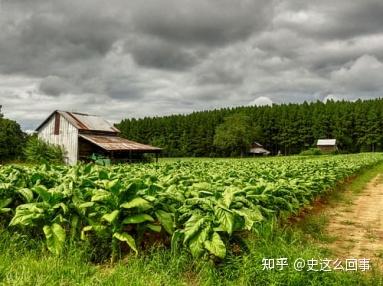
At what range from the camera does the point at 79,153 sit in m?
40.8

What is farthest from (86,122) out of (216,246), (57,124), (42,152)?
(216,246)

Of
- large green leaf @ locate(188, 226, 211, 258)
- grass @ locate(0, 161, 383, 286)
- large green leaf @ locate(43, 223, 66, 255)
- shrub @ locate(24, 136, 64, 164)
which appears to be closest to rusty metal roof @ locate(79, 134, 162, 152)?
shrub @ locate(24, 136, 64, 164)

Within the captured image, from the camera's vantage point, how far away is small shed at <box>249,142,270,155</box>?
98812 millimetres

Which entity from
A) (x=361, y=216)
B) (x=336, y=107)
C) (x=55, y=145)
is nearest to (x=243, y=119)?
Answer: (x=336, y=107)

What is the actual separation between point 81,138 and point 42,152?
13.6 ft

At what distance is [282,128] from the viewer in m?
104

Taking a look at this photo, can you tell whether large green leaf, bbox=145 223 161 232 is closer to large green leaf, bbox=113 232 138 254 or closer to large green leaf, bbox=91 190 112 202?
large green leaf, bbox=113 232 138 254

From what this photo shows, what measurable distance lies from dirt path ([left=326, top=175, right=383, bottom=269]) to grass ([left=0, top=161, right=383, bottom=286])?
1399mm

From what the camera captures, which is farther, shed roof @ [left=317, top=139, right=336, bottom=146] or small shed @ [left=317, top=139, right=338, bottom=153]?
shed roof @ [left=317, top=139, right=336, bottom=146]

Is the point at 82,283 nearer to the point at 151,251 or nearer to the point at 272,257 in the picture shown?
the point at 151,251

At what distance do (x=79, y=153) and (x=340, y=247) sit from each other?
121 feet

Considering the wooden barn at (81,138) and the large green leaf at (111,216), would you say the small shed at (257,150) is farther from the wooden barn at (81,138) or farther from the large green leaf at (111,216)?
the large green leaf at (111,216)

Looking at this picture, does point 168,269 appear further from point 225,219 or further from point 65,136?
point 65,136

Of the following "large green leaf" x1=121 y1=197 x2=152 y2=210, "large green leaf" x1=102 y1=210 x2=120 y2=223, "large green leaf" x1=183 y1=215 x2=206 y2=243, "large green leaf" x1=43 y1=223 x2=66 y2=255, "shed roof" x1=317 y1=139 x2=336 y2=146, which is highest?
"shed roof" x1=317 y1=139 x2=336 y2=146
